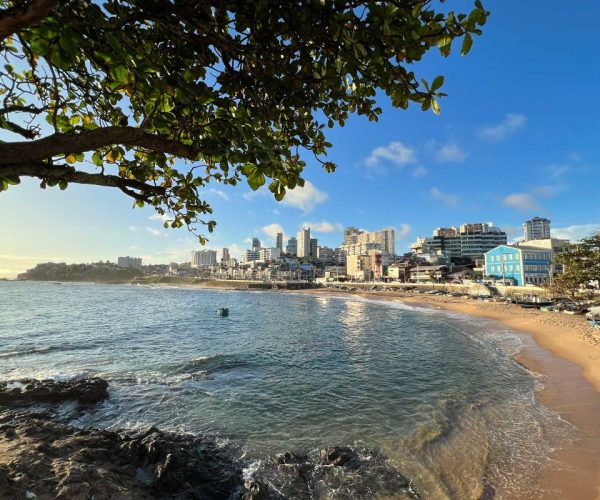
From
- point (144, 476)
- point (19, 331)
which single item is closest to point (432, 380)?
point (144, 476)

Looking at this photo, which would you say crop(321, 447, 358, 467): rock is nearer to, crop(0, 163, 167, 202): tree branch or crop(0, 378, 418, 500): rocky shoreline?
crop(0, 378, 418, 500): rocky shoreline

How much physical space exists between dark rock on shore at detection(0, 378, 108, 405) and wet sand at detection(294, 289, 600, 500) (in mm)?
16172

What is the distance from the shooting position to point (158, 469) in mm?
8047

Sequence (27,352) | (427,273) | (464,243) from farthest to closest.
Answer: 1. (464,243)
2. (427,273)
3. (27,352)

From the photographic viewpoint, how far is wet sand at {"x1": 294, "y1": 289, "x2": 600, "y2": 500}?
337 inches

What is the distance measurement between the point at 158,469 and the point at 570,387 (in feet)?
63.2

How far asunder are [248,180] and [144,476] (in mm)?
8821

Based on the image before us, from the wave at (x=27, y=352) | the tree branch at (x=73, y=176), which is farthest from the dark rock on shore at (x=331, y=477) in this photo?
the wave at (x=27, y=352)

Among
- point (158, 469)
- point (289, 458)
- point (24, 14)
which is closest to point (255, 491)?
point (289, 458)

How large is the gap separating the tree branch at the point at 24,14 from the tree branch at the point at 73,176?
1.93m

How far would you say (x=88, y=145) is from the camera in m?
3.54

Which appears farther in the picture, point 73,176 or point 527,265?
point 527,265

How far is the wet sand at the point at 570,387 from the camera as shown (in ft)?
28.1

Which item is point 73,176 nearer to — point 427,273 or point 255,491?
point 255,491
